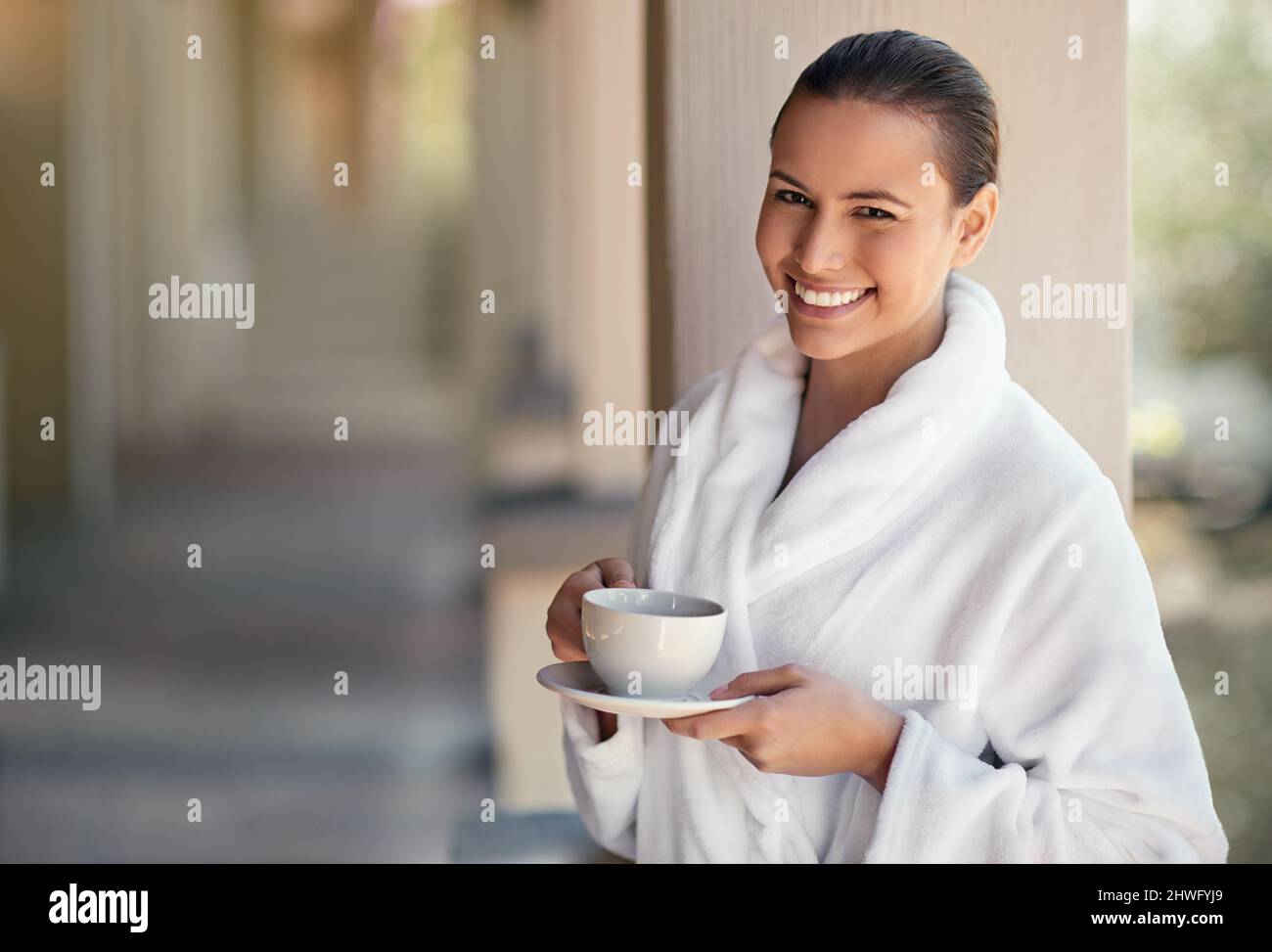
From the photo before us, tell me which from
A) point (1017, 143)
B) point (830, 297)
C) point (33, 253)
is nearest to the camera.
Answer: point (830, 297)

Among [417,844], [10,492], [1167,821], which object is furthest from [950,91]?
[10,492]

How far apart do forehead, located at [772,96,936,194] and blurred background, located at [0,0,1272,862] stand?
0.28 meters

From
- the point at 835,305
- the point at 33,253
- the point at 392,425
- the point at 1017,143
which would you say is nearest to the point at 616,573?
the point at 835,305

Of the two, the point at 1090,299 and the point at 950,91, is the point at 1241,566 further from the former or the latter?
the point at 950,91

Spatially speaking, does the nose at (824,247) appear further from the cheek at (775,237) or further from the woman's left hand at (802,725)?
the woman's left hand at (802,725)

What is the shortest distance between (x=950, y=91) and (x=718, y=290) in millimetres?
347

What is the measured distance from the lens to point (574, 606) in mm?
846

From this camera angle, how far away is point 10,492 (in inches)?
146

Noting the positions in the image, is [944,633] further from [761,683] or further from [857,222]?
[857,222]

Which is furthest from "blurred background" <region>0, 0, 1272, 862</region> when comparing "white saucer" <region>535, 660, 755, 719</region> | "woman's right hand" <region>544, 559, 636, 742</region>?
"white saucer" <region>535, 660, 755, 719</region>

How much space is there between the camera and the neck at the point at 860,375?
0.83 metres

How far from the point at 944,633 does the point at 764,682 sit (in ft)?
0.43

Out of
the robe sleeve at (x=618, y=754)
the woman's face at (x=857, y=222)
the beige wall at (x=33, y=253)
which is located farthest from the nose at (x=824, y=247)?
the beige wall at (x=33, y=253)

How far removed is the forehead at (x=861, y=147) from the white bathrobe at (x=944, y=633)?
12 centimetres
